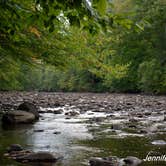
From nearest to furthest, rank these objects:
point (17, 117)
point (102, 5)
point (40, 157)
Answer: point (102, 5)
point (40, 157)
point (17, 117)

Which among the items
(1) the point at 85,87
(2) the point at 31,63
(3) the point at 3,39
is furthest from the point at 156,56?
(3) the point at 3,39

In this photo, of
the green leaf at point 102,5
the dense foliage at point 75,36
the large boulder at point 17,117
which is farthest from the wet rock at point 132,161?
the large boulder at point 17,117

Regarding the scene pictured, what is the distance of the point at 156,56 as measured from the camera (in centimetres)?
5147

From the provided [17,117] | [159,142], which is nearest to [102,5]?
[159,142]

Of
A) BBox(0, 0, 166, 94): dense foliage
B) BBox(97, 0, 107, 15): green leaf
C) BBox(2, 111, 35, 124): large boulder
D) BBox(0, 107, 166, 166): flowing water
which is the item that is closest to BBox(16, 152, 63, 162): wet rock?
BBox(0, 107, 166, 166): flowing water

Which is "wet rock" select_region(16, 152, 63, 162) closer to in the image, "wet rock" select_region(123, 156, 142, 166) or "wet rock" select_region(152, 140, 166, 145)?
"wet rock" select_region(123, 156, 142, 166)

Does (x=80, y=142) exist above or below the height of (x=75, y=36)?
below

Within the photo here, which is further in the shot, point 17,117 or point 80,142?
point 17,117

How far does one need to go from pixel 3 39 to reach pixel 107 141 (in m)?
5.84

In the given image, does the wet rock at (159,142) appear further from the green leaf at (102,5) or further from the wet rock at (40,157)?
the green leaf at (102,5)

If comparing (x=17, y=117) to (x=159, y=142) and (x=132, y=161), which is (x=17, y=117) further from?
(x=132, y=161)

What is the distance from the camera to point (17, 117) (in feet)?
41.8

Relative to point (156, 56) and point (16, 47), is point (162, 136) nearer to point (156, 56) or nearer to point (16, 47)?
point (16, 47)

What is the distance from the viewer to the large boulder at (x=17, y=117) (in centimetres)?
1245
